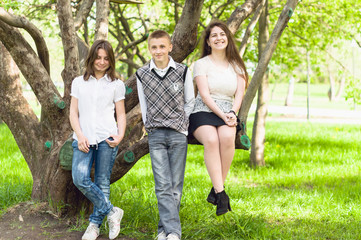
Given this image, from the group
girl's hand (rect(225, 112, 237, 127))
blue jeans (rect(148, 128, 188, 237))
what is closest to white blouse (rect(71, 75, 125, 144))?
blue jeans (rect(148, 128, 188, 237))

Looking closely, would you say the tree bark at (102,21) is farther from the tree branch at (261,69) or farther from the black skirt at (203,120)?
the tree branch at (261,69)

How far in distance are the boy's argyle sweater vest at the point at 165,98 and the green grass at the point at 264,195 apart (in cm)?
105

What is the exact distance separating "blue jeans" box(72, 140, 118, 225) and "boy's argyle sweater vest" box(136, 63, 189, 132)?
1.36ft

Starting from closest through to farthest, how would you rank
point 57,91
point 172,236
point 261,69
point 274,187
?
point 172,236 → point 261,69 → point 57,91 → point 274,187

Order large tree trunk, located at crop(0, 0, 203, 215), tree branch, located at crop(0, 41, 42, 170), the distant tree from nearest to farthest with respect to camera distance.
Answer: the distant tree
large tree trunk, located at crop(0, 0, 203, 215)
tree branch, located at crop(0, 41, 42, 170)

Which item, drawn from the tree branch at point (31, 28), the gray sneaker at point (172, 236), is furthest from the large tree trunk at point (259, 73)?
the tree branch at point (31, 28)

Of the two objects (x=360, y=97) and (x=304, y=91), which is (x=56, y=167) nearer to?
(x=360, y=97)

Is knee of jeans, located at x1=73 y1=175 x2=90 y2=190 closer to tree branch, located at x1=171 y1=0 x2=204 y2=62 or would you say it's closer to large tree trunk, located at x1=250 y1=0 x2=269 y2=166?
tree branch, located at x1=171 y1=0 x2=204 y2=62

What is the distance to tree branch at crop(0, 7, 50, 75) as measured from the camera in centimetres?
346

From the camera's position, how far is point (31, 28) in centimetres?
389

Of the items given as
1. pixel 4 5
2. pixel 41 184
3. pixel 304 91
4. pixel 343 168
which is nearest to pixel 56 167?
pixel 41 184

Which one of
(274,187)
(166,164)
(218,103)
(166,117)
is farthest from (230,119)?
(274,187)

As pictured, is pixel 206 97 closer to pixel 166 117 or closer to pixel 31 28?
pixel 166 117

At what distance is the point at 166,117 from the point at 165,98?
147mm
